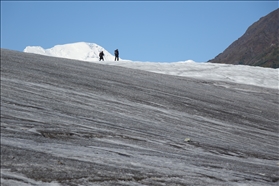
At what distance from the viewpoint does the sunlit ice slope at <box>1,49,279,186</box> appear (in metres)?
6.44

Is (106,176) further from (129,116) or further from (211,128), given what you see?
(211,128)

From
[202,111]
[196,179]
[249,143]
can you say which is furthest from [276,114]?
[196,179]

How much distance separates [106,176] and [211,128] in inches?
203

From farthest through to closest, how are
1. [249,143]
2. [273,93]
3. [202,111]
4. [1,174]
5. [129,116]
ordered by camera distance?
1. [273,93]
2. [202,111]
3. [249,143]
4. [129,116]
5. [1,174]

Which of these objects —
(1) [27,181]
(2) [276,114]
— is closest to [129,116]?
(1) [27,181]

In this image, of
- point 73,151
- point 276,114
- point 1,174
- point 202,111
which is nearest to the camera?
point 1,174

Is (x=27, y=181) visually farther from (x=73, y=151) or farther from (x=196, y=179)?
(x=196, y=179)

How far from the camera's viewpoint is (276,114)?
51.9 ft

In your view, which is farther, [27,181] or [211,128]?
[211,128]

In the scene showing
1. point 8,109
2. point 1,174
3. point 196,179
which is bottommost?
point 196,179

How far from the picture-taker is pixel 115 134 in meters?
8.21

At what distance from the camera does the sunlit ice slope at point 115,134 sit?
253 inches

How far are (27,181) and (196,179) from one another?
3154mm

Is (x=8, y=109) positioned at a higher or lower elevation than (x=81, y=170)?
higher
